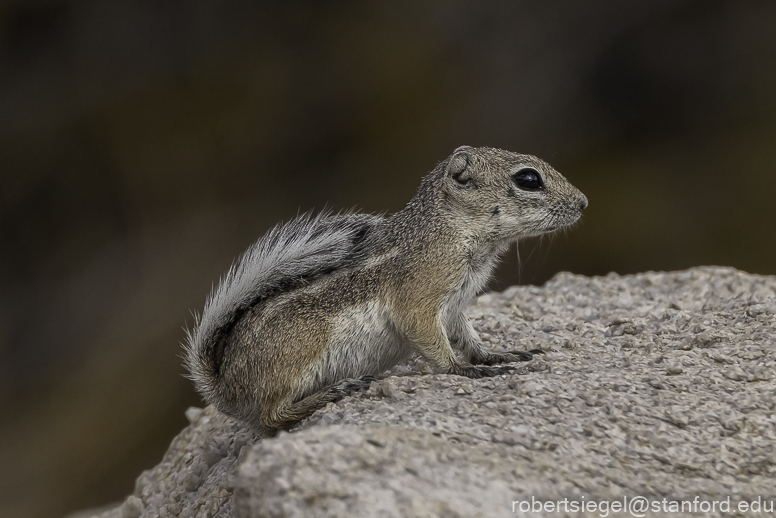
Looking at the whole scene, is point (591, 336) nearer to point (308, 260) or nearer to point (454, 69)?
point (308, 260)

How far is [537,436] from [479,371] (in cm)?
71

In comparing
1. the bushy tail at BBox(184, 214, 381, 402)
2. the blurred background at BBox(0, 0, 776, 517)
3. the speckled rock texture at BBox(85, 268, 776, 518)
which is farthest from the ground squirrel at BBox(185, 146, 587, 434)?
the blurred background at BBox(0, 0, 776, 517)

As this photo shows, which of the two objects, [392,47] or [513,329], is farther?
[392,47]

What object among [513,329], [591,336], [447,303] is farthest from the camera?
[513,329]

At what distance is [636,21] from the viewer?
6.75 meters

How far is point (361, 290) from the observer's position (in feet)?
10.4

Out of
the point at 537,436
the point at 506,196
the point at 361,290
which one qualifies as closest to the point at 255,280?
the point at 361,290

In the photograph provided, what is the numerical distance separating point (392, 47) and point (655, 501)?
17.7 feet

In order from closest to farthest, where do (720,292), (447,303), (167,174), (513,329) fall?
(447,303)
(513,329)
(720,292)
(167,174)

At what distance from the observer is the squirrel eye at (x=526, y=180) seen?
3.30 meters

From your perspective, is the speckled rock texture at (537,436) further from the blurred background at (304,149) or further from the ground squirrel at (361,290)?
the blurred background at (304,149)

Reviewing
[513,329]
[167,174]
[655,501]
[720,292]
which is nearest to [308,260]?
[513,329]

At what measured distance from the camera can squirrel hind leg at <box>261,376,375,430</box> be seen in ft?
9.71

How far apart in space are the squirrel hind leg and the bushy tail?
35 centimetres
